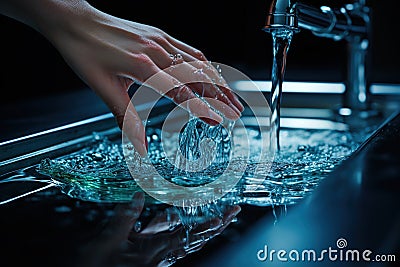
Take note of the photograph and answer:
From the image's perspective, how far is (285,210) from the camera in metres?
0.58

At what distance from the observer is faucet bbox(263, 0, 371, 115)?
862mm

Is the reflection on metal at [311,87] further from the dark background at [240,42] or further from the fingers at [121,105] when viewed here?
the fingers at [121,105]

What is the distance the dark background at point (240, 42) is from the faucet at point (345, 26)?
0.12 metres

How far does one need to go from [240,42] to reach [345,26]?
83cm

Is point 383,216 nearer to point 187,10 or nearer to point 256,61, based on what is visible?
point 187,10

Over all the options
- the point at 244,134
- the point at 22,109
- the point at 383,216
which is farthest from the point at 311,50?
the point at 383,216

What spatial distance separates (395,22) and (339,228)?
5.19ft

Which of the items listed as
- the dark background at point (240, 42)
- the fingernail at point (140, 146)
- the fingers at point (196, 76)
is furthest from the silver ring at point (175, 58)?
the dark background at point (240, 42)

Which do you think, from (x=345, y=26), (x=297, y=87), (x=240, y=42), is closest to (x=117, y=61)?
(x=345, y=26)

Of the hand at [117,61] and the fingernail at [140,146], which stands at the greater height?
the hand at [117,61]

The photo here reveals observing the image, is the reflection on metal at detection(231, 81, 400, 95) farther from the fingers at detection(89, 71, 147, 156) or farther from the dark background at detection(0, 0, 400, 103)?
the fingers at detection(89, 71, 147, 156)

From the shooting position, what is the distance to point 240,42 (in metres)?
2.04

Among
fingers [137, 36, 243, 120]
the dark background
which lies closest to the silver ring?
fingers [137, 36, 243, 120]

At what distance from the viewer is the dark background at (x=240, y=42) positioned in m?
1.48
